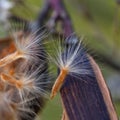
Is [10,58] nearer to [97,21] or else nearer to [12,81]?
[12,81]

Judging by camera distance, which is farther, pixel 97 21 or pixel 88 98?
pixel 97 21

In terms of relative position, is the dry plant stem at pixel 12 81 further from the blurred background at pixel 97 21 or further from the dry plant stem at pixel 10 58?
the blurred background at pixel 97 21

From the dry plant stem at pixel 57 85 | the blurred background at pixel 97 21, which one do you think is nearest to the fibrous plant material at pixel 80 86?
the dry plant stem at pixel 57 85

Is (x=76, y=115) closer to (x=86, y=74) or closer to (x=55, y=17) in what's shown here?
(x=86, y=74)

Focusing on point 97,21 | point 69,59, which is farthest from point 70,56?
point 97,21

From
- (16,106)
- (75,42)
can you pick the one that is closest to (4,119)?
(16,106)
